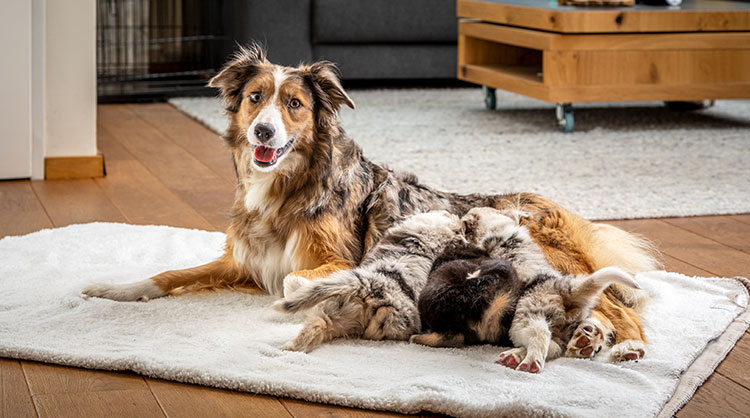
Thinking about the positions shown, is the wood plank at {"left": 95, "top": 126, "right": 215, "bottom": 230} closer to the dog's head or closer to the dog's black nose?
the dog's head

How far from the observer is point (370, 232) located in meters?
2.45

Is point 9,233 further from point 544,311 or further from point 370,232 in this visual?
point 544,311

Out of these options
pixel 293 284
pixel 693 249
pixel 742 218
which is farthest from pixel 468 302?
pixel 742 218

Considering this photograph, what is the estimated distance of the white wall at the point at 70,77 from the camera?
3812 mm

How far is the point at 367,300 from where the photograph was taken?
6.61ft

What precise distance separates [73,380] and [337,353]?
55cm

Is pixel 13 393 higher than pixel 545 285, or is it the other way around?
pixel 545 285

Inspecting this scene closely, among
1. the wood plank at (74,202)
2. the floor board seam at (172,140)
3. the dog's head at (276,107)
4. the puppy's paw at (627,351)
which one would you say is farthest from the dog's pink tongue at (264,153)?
the floor board seam at (172,140)

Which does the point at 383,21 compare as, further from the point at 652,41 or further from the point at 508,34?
the point at 652,41

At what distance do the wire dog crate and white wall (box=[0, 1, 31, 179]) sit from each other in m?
2.25

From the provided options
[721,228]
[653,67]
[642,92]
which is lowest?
[721,228]

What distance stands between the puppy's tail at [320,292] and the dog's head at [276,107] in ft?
1.55

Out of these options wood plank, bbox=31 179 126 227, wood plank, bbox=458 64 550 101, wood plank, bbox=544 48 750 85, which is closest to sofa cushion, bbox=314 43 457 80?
wood plank, bbox=458 64 550 101

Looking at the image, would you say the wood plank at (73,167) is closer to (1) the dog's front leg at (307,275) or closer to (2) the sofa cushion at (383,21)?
(1) the dog's front leg at (307,275)
